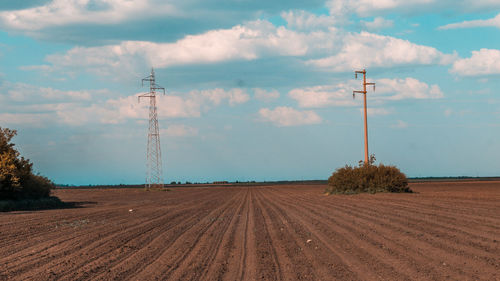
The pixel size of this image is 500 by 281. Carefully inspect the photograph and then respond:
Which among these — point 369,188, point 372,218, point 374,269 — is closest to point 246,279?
point 374,269

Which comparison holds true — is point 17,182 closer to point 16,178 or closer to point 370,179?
point 16,178

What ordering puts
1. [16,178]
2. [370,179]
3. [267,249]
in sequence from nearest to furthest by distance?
[267,249]
[16,178]
[370,179]

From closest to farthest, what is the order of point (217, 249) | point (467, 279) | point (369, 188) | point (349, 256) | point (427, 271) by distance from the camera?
1. point (467, 279)
2. point (427, 271)
3. point (349, 256)
4. point (217, 249)
5. point (369, 188)

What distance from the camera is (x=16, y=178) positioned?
109 ft

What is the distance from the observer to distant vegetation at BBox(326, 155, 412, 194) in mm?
40594

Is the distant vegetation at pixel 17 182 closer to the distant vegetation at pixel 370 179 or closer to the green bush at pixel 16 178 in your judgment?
the green bush at pixel 16 178

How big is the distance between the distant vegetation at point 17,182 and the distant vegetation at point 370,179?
71.9 feet

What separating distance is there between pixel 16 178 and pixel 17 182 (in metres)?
0.76

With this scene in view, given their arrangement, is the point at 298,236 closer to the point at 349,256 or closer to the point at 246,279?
the point at 349,256

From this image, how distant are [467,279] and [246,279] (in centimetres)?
370

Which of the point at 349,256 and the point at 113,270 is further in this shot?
the point at 349,256

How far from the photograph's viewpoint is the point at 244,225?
19625mm

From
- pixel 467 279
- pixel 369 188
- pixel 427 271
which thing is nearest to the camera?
pixel 467 279

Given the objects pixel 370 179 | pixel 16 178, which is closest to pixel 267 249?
pixel 16 178
